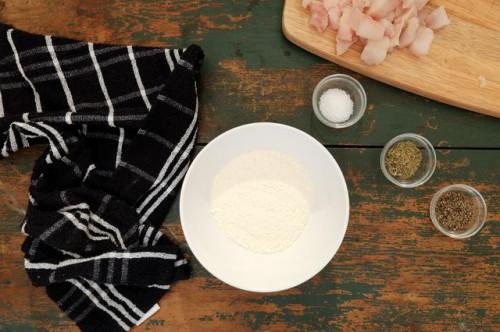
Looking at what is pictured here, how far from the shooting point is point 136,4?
3.67 ft

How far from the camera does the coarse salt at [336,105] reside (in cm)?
107

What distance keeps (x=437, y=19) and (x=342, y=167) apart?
16.4 inches

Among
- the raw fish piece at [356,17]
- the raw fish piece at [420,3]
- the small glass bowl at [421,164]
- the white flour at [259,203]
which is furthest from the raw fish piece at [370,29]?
the white flour at [259,203]

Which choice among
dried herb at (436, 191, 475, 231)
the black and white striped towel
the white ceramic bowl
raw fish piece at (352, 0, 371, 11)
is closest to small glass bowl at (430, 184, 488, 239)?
dried herb at (436, 191, 475, 231)

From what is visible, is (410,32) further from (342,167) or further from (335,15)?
(342,167)

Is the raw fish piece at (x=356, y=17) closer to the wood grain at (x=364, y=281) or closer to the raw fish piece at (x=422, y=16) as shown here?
the raw fish piece at (x=422, y=16)

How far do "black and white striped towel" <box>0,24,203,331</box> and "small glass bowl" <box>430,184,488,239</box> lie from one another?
0.63 metres

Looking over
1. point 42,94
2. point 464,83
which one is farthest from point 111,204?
point 464,83

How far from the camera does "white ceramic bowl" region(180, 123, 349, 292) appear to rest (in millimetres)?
996

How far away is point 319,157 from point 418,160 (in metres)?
0.26

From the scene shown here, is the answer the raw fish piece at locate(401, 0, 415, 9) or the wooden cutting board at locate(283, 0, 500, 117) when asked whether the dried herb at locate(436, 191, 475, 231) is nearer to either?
the wooden cutting board at locate(283, 0, 500, 117)

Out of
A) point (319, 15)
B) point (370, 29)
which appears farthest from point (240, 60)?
point (370, 29)

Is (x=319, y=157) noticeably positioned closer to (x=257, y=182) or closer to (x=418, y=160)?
(x=257, y=182)

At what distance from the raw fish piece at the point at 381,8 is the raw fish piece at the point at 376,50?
→ 0.20 ft
